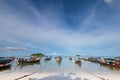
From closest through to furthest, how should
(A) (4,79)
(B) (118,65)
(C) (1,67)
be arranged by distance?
(A) (4,79) < (C) (1,67) < (B) (118,65)

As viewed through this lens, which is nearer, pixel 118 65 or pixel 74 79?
Answer: pixel 74 79

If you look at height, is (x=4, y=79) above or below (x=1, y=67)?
below

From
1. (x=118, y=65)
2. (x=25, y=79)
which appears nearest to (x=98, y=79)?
(x=25, y=79)

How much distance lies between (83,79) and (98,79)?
6.17 feet

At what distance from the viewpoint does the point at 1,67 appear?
26.6 meters

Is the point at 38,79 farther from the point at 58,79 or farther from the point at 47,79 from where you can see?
the point at 58,79

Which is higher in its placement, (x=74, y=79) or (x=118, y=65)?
(x=118, y=65)

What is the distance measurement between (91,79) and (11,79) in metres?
9.92

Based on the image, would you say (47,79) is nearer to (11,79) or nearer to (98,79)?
(11,79)

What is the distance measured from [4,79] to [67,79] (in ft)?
25.3

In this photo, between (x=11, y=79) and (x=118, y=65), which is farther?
(x=118, y=65)

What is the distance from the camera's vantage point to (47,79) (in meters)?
16.6

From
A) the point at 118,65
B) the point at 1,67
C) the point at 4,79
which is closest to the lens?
the point at 4,79

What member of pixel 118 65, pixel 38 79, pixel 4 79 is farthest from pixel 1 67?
pixel 118 65
